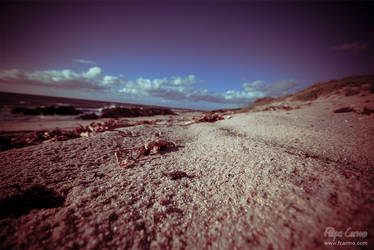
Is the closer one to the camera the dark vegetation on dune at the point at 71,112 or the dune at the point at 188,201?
the dune at the point at 188,201

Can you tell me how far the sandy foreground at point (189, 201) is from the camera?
0.94 metres

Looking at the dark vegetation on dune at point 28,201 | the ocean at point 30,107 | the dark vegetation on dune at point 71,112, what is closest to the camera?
the dark vegetation on dune at point 28,201

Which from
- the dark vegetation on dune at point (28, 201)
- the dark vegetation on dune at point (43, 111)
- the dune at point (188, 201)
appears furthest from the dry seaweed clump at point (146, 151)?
the dark vegetation on dune at point (43, 111)

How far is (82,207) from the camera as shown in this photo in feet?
3.92

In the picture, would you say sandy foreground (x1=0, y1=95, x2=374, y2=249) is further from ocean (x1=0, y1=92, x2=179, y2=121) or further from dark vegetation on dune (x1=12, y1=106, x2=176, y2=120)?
ocean (x1=0, y1=92, x2=179, y2=121)

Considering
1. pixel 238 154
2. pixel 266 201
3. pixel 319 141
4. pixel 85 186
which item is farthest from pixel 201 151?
pixel 319 141

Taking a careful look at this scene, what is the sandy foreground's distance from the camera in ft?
3.09

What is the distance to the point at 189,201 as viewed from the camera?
1354 mm

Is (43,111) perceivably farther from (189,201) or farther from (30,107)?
(189,201)

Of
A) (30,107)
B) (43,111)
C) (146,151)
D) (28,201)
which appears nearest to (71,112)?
(43,111)

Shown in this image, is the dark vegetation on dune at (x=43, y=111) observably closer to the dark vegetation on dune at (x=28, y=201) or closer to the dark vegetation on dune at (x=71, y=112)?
the dark vegetation on dune at (x=71, y=112)

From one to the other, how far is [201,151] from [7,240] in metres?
2.23

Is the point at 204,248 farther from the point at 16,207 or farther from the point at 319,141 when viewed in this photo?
the point at 319,141

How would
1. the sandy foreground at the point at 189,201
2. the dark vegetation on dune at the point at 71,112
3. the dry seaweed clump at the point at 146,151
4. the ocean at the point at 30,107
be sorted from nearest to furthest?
1. the sandy foreground at the point at 189,201
2. the dry seaweed clump at the point at 146,151
3. the ocean at the point at 30,107
4. the dark vegetation on dune at the point at 71,112
